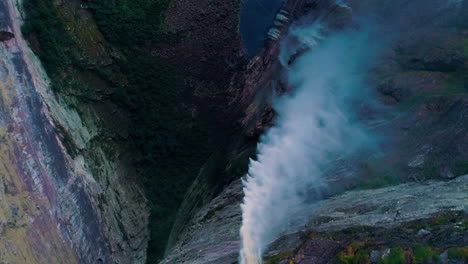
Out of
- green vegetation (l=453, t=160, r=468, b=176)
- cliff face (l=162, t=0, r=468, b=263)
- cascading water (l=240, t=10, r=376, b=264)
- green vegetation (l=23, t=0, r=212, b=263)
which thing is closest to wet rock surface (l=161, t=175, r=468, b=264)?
cliff face (l=162, t=0, r=468, b=263)

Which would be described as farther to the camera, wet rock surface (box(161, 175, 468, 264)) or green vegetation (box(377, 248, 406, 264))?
wet rock surface (box(161, 175, 468, 264))

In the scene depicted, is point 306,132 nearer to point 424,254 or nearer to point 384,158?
point 384,158

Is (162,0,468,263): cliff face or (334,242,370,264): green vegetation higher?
(162,0,468,263): cliff face

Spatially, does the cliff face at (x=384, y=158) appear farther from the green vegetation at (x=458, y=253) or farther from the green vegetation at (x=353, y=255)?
the green vegetation at (x=458, y=253)

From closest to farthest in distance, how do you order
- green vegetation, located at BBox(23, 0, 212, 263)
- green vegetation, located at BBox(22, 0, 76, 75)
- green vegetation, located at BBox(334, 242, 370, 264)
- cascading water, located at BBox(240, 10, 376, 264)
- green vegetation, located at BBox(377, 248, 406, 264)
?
green vegetation, located at BBox(377, 248, 406, 264) → green vegetation, located at BBox(334, 242, 370, 264) → cascading water, located at BBox(240, 10, 376, 264) → green vegetation, located at BBox(22, 0, 76, 75) → green vegetation, located at BBox(23, 0, 212, 263)

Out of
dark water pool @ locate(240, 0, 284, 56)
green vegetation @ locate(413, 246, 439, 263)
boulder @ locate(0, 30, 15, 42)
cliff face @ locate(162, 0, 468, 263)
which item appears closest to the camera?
green vegetation @ locate(413, 246, 439, 263)

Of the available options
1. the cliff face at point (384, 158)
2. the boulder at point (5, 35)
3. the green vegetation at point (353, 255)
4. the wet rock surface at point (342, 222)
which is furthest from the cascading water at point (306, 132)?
the boulder at point (5, 35)

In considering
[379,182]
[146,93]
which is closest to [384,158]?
[379,182]

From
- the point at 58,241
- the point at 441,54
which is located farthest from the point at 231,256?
the point at 441,54

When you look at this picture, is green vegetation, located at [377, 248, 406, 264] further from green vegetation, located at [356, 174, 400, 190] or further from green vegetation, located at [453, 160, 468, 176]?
green vegetation, located at [356, 174, 400, 190]
